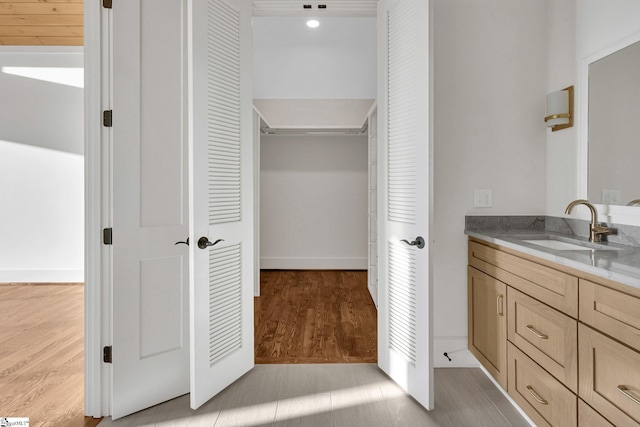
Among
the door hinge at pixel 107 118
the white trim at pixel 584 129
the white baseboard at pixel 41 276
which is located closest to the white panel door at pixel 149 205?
the door hinge at pixel 107 118

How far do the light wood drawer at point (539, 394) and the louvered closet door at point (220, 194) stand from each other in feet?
5.23

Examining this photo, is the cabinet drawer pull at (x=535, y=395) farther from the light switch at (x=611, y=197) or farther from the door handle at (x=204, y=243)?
the door handle at (x=204, y=243)

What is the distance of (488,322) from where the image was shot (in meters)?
2.21

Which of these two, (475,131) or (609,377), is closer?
(609,377)

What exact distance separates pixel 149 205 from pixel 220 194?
39 centimetres

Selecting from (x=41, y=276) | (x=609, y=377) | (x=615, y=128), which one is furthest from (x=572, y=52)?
(x=41, y=276)

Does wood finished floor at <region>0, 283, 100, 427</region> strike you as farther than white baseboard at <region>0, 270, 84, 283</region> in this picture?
No

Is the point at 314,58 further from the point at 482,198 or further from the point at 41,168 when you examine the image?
the point at 41,168

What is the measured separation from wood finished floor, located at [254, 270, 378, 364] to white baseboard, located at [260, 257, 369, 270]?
0.51 metres

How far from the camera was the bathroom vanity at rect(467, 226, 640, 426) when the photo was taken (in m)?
1.21

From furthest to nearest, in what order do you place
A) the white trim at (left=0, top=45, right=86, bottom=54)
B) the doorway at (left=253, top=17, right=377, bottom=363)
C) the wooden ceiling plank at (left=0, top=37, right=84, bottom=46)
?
the white trim at (left=0, top=45, right=86, bottom=54), the wooden ceiling plank at (left=0, top=37, right=84, bottom=46), the doorway at (left=253, top=17, right=377, bottom=363)

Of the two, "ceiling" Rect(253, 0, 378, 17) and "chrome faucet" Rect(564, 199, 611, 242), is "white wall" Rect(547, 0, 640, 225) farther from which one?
"ceiling" Rect(253, 0, 378, 17)

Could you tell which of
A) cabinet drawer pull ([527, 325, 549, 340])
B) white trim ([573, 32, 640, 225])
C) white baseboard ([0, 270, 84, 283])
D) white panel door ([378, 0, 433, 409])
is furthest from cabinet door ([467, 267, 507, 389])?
white baseboard ([0, 270, 84, 283])

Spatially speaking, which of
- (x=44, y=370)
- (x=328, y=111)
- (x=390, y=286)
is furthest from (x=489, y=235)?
(x=328, y=111)
